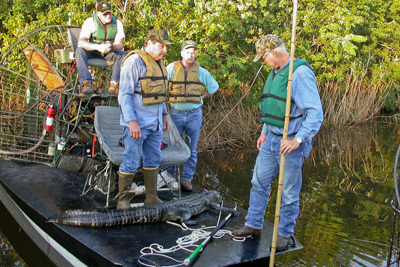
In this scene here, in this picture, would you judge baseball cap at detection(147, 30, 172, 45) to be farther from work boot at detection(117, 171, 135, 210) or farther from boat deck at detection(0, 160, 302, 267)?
boat deck at detection(0, 160, 302, 267)

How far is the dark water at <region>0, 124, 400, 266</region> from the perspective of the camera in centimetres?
526

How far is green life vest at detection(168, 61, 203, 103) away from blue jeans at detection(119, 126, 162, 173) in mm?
1137

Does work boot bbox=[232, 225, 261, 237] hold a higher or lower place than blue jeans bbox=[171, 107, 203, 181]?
lower

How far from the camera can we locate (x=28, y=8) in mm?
10750

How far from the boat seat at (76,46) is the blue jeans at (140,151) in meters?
1.78

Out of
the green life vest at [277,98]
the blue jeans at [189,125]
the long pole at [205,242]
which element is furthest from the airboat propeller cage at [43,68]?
the green life vest at [277,98]

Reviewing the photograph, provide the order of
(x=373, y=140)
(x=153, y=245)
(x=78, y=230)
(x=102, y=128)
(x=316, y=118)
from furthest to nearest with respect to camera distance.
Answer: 1. (x=373, y=140)
2. (x=102, y=128)
3. (x=78, y=230)
4. (x=153, y=245)
5. (x=316, y=118)

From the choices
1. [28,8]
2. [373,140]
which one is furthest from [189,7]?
[373,140]

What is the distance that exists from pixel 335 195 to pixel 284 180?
3959 millimetres

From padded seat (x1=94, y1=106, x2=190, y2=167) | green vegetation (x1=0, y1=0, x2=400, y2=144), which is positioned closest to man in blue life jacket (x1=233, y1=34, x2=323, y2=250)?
padded seat (x1=94, y1=106, x2=190, y2=167)

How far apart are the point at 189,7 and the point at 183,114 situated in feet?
16.6

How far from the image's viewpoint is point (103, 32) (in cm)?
625

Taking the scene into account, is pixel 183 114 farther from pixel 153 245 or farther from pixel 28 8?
pixel 28 8

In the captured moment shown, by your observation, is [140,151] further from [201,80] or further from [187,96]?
[201,80]
